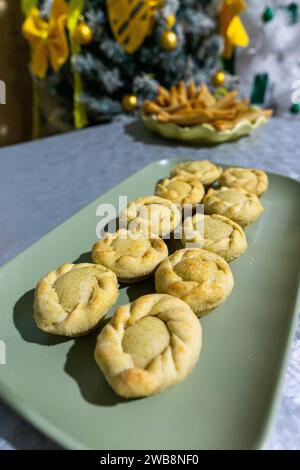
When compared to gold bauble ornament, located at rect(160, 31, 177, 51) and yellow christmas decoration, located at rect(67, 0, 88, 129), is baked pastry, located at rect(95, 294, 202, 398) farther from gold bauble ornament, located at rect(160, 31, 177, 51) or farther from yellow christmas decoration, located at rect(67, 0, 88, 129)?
yellow christmas decoration, located at rect(67, 0, 88, 129)

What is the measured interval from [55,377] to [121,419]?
0.49 feet

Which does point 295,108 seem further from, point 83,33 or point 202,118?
point 83,33

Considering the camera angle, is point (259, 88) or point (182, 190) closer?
point (182, 190)

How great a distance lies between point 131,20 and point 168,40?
0.77ft

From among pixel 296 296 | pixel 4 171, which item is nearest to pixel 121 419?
pixel 296 296

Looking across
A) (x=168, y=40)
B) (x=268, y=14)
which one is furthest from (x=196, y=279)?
(x=268, y=14)

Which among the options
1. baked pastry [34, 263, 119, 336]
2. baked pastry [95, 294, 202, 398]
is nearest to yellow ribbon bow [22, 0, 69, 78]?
baked pastry [34, 263, 119, 336]

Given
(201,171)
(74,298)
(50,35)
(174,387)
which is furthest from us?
(50,35)

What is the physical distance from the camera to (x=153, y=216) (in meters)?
1.14

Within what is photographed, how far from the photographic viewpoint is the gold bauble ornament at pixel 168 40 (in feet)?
7.09

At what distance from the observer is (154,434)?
65 cm

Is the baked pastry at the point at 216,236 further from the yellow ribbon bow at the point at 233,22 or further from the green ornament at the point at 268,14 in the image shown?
the green ornament at the point at 268,14

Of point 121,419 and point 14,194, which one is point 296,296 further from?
point 14,194

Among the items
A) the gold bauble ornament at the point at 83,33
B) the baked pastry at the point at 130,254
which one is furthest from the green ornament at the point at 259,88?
the baked pastry at the point at 130,254
